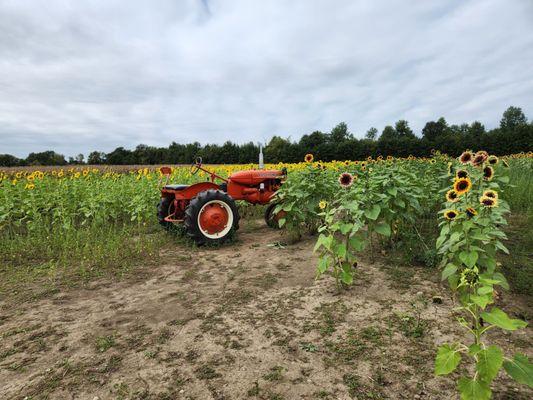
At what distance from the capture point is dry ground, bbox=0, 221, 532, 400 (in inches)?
86.0

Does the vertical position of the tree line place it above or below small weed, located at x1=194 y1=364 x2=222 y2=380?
above

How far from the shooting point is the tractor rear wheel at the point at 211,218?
541 cm

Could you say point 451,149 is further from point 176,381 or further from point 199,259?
point 176,381

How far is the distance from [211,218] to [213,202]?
25cm

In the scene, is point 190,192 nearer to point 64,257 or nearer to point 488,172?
point 64,257

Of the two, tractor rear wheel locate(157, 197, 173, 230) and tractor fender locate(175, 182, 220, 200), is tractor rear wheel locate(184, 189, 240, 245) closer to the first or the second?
tractor fender locate(175, 182, 220, 200)

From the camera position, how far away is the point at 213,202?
560 cm

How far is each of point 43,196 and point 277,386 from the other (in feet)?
22.6

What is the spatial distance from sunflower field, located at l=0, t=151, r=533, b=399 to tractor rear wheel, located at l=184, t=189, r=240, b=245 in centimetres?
71

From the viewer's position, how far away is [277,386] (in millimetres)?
2182

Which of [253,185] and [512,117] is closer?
[253,185]

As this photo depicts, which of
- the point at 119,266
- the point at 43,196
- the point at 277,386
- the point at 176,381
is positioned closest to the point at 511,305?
the point at 277,386

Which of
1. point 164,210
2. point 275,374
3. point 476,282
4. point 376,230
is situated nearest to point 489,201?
point 476,282

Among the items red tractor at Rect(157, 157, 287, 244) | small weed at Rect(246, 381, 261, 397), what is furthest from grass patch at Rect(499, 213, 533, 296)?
red tractor at Rect(157, 157, 287, 244)
